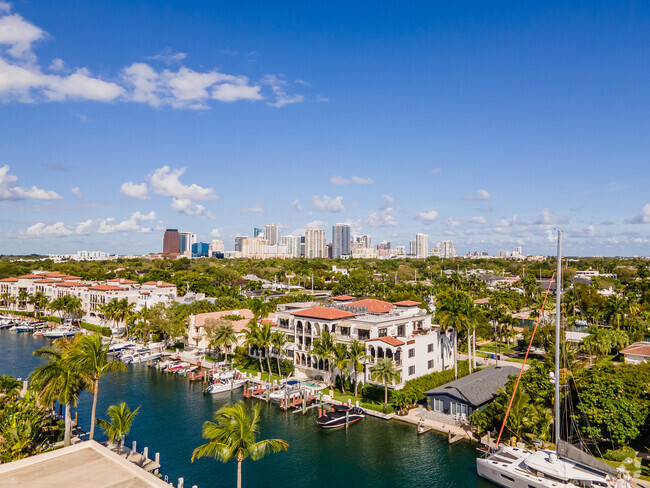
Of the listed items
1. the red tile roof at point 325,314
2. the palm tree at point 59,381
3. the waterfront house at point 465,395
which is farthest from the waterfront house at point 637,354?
the palm tree at point 59,381

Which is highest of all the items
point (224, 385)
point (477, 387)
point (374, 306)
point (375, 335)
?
point (374, 306)

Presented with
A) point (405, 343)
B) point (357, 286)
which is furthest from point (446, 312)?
point (357, 286)

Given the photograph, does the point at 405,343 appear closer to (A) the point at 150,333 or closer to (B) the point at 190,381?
(B) the point at 190,381

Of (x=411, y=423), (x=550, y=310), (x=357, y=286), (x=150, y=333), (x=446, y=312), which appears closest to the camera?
(x=411, y=423)

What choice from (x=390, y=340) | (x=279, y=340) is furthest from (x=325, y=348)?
(x=390, y=340)

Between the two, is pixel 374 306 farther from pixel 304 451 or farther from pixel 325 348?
pixel 304 451
